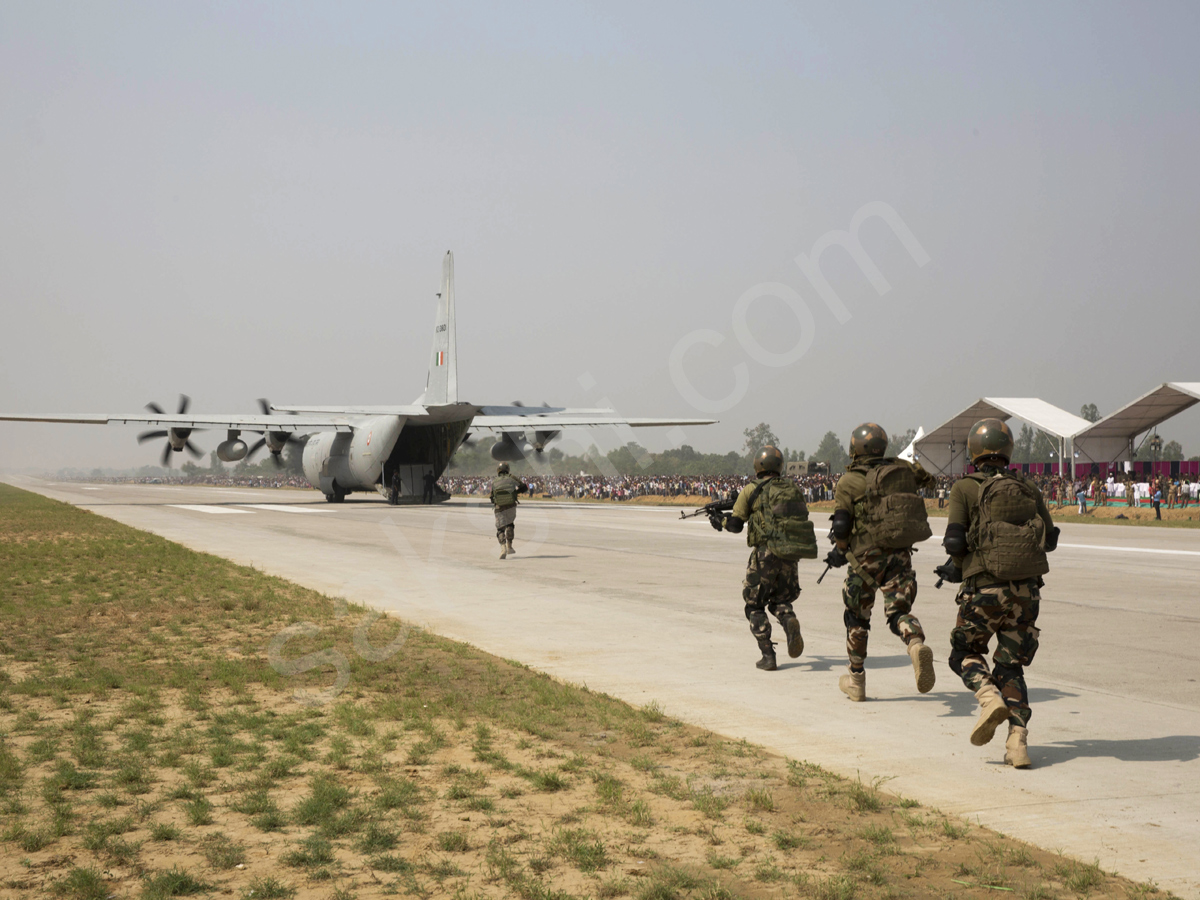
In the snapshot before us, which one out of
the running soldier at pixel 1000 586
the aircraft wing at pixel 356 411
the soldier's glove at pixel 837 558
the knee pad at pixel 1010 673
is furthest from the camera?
the aircraft wing at pixel 356 411

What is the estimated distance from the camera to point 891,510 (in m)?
8.09

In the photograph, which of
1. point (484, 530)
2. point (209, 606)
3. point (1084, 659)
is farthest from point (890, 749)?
point (484, 530)

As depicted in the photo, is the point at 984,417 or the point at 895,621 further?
the point at 984,417

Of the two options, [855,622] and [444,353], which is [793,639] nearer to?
[855,622]

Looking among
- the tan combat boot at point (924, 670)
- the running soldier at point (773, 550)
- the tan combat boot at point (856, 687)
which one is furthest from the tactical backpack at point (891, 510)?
the running soldier at point (773, 550)

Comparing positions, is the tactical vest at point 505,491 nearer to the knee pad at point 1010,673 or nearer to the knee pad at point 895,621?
the knee pad at point 895,621

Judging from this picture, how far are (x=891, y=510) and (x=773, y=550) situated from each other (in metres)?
1.78

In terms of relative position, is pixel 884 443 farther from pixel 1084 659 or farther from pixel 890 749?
pixel 1084 659

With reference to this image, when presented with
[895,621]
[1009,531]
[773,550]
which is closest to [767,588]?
[773,550]

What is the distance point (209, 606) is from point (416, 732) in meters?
7.91

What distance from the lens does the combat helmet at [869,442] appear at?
8.45m

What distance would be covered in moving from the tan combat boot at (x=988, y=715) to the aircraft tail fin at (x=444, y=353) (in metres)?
40.3

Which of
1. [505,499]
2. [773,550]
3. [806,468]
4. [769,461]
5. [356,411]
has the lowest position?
[773,550]

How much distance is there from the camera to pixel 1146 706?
8.09 metres
